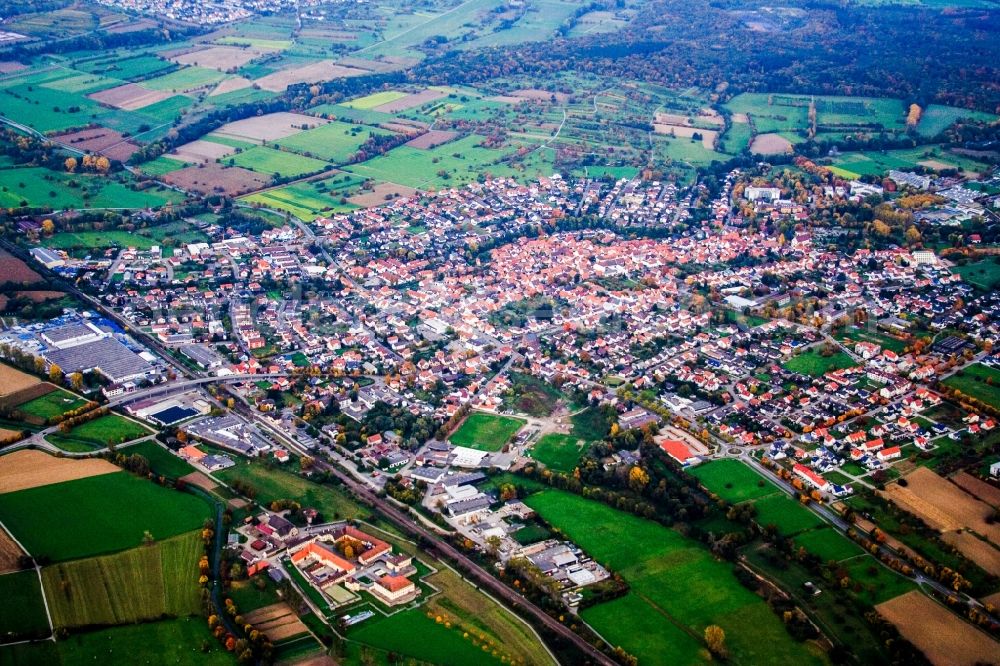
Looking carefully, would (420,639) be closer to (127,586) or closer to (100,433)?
(127,586)

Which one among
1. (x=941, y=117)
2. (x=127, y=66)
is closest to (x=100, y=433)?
(x=127, y=66)

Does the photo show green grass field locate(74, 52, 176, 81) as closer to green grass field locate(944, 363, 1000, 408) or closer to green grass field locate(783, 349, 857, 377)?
green grass field locate(783, 349, 857, 377)

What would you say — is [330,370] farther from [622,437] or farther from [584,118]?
[584,118]

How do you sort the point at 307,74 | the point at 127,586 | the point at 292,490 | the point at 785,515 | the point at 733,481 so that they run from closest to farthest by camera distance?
1. the point at 127,586
2. the point at 785,515
3. the point at 292,490
4. the point at 733,481
5. the point at 307,74

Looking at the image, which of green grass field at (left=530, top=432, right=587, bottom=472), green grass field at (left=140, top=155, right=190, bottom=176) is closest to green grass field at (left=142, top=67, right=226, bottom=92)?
green grass field at (left=140, top=155, right=190, bottom=176)

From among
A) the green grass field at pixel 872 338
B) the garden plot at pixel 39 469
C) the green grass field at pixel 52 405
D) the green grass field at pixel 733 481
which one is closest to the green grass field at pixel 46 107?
the green grass field at pixel 52 405
